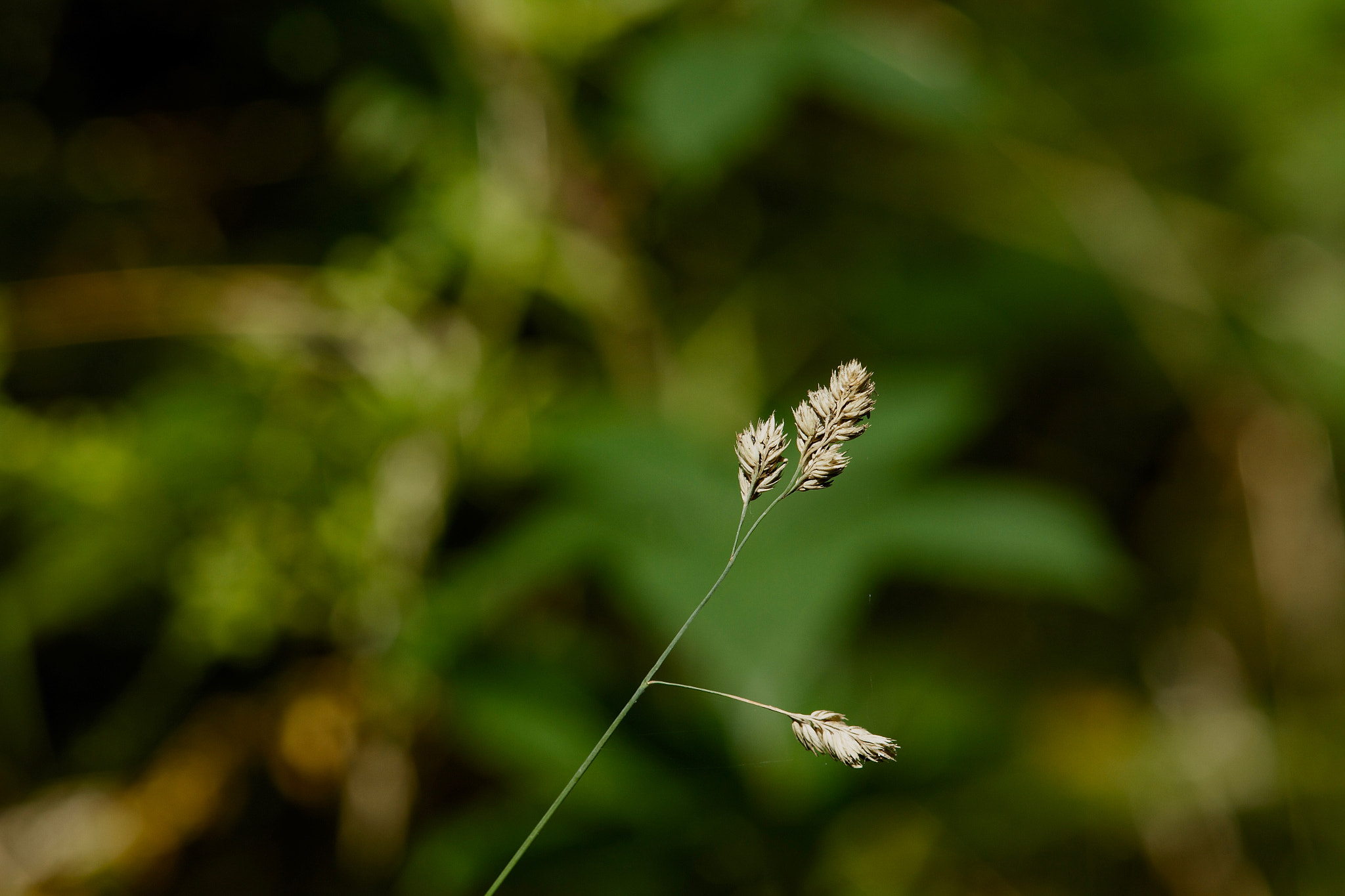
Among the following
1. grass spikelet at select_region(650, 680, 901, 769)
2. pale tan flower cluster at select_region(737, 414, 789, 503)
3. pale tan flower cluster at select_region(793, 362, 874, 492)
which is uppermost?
pale tan flower cluster at select_region(793, 362, 874, 492)

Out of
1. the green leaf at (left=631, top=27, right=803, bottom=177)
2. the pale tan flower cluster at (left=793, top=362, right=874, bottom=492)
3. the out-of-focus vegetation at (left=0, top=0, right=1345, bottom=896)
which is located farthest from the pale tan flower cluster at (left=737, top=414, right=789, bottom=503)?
the green leaf at (left=631, top=27, right=803, bottom=177)

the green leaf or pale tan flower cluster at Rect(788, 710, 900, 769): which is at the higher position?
the green leaf

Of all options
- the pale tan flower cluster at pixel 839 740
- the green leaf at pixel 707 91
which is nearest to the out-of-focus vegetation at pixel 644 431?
the green leaf at pixel 707 91

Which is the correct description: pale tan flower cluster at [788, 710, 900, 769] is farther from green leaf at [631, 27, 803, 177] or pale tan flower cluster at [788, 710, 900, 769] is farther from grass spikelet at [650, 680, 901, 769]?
green leaf at [631, 27, 803, 177]

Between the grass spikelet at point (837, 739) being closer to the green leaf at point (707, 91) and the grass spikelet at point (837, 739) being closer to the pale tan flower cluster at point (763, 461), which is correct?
the pale tan flower cluster at point (763, 461)

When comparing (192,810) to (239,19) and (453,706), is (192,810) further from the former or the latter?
(239,19)

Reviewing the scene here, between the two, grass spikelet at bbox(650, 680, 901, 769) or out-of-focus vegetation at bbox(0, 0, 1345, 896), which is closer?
grass spikelet at bbox(650, 680, 901, 769)

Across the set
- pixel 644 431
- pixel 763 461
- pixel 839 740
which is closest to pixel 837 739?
pixel 839 740

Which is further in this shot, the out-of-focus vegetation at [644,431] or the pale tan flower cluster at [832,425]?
the out-of-focus vegetation at [644,431]
